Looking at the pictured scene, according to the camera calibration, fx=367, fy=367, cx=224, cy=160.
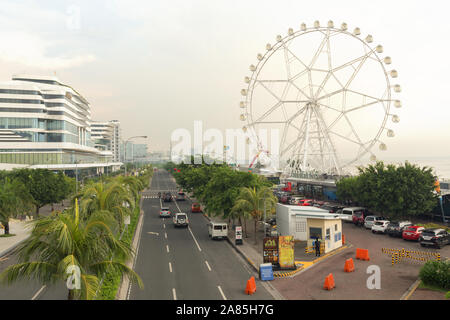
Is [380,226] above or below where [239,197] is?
below

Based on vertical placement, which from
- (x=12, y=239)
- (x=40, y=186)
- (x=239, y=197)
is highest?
(x=40, y=186)

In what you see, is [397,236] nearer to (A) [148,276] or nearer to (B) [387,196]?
(B) [387,196]

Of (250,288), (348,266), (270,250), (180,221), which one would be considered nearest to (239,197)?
(270,250)

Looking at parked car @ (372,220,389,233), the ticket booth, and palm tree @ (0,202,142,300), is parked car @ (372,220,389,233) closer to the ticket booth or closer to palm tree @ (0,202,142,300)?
the ticket booth

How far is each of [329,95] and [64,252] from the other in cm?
4569

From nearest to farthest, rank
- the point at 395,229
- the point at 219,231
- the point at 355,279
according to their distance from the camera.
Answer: the point at 355,279 → the point at 395,229 → the point at 219,231

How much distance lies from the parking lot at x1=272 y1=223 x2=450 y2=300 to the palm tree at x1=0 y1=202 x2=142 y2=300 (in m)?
10.3

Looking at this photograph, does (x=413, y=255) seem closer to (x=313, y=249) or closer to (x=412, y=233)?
(x=412, y=233)

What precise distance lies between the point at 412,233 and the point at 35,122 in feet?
284

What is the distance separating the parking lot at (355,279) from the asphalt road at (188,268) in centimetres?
183

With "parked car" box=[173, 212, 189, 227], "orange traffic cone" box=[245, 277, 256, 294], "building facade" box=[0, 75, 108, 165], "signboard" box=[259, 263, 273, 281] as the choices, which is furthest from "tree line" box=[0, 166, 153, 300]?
"building facade" box=[0, 75, 108, 165]

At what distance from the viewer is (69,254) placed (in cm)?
1042

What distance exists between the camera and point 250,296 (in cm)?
1803
